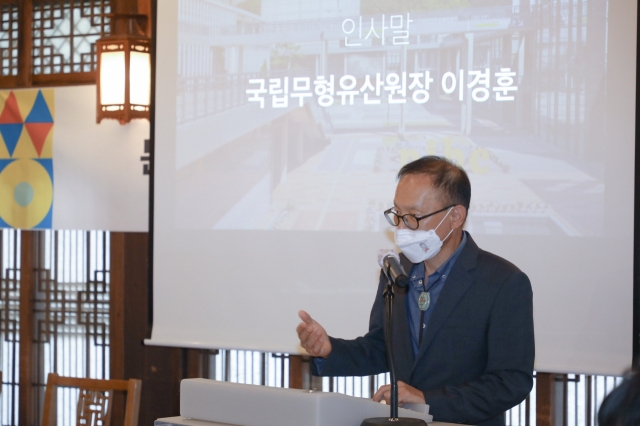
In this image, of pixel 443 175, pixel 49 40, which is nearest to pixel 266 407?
pixel 443 175

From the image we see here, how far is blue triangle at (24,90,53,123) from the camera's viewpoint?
14.0ft

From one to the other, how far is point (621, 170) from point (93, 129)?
2.77 metres

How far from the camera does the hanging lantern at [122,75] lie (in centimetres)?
383

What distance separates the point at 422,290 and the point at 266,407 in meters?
0.98

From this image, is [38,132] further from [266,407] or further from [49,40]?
[266,407]

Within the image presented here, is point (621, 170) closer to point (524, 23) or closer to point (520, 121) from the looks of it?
point (520, 121)

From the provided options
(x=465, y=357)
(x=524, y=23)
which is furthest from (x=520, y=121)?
(x=465, y=357)

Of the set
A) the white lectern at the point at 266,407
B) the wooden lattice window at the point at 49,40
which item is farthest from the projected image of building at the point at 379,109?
the white lectern at the point at 266,407

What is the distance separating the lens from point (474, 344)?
2137 mm

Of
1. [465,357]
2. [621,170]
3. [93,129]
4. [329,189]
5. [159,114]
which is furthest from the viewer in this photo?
[93,129]

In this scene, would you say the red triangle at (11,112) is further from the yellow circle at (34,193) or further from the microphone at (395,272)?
the microphone at (395,272)

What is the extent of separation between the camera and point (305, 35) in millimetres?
3607

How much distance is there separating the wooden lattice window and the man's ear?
2.70 m

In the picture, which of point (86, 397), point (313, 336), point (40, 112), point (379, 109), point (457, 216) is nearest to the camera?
point (313, 336)
